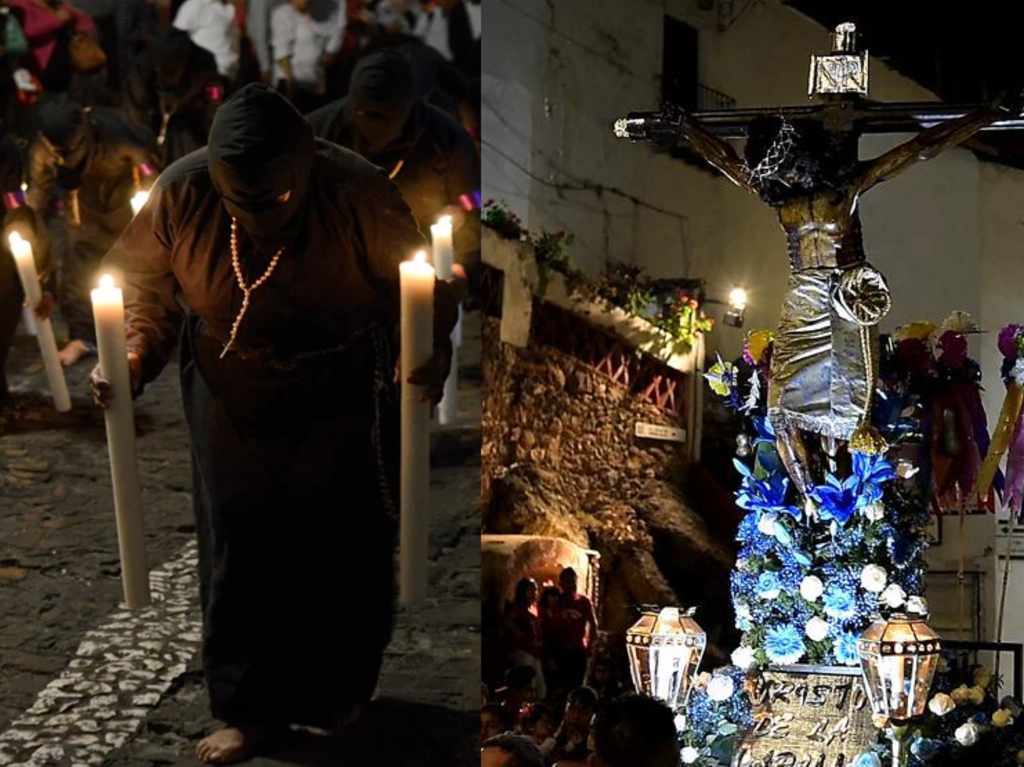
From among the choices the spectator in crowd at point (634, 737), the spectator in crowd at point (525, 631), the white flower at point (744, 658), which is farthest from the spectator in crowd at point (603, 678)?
the spectator in crowd at point (634, 737)

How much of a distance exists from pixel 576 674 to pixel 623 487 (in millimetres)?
1108

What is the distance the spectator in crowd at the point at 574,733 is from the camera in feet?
23.2

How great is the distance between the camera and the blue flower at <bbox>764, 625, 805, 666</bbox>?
21.1 ft

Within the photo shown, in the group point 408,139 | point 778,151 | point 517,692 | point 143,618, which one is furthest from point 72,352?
point 517,692

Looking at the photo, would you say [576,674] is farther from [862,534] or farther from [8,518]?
[8,518]

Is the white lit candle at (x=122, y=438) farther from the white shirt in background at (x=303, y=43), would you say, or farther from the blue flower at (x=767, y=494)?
the blue flower at (x=767, y=494)

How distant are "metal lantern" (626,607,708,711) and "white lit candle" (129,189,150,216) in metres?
2.31

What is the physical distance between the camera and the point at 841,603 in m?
6.34

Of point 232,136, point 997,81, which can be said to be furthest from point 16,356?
point 997,81

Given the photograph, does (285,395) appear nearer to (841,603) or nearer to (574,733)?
(841,603)

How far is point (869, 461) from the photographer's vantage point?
20.7ft

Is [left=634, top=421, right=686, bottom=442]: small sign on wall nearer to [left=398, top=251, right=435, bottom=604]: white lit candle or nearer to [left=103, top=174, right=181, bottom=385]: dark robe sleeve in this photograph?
[left=398, top=251, right=435, bottom=604]: white lit candle

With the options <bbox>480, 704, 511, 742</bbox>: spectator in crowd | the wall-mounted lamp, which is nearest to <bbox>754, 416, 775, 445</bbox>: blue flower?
<bbox>480, 704, 511, 742</bbox>: spectator in crowd

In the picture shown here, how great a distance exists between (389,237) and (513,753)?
234 centimetres
